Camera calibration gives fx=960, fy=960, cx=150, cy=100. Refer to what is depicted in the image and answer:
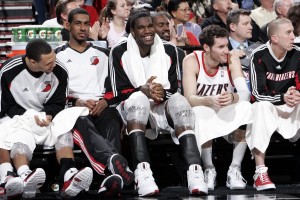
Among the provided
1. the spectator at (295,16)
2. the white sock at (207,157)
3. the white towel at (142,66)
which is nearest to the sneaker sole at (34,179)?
the white towel at (142,66)

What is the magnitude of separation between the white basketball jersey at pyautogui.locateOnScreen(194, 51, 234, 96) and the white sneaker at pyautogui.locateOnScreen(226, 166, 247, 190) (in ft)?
2.43

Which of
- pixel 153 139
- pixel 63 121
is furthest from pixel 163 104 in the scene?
pixel 63 121

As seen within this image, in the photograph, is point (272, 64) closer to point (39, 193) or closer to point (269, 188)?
point (269, 188)

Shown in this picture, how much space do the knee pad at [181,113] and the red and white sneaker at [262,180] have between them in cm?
73

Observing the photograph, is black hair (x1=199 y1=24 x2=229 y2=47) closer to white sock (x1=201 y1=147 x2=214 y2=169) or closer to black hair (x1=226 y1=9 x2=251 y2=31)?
white sock (x1=201 y1=147 x2=214 y2=169)

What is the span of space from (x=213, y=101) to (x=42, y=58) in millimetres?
1561

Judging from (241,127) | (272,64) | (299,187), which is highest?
(272,64)

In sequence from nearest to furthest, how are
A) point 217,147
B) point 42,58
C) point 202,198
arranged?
1. point 202,198
2. point 42,58
3. point 217,147

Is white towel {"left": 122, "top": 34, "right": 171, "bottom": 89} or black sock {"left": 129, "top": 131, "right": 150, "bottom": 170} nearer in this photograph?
black sock {"left": 129, "top": 131, "right": 150, "bottom": 170}

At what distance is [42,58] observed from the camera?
8.47m

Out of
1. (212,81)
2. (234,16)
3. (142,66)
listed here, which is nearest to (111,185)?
(142,66)

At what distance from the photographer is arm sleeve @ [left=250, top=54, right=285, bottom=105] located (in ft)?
28.7

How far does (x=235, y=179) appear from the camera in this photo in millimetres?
8586

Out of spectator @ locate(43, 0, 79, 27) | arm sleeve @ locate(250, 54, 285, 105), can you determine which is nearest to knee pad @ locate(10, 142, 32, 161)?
arm sleeve @ locate(250, 54, 285, 105)
